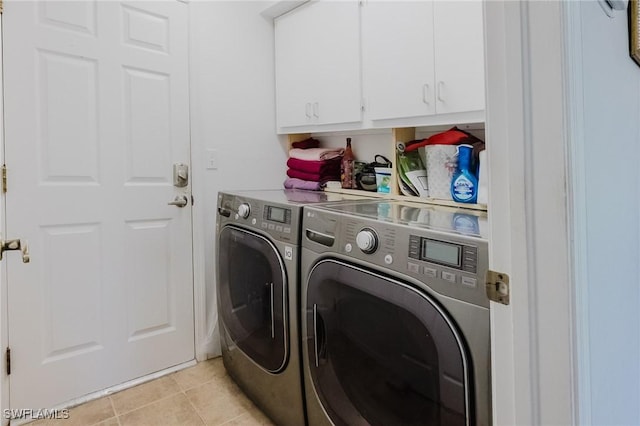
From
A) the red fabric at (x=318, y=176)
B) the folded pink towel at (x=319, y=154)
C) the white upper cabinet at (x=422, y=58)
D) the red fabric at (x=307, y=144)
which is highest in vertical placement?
the white upper cabinet at (x=422, y=58)

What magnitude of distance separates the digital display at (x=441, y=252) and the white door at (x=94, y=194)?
62.6 inches

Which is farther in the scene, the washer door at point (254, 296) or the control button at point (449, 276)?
the washer door at point (254, 296)

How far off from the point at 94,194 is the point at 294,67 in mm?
1308

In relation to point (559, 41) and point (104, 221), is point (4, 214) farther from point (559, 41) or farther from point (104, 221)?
point (559, 41)

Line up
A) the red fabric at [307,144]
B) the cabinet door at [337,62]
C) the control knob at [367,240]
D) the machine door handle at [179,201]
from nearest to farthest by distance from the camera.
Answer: the control knob at [367,240] → the cabinet door at [337,62] → the machine door handle at [179,201] → the red fabric at [307,144]

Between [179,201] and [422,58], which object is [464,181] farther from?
[179,201]

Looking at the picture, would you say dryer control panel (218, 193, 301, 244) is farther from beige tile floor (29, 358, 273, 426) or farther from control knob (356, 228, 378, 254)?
beige tile floor (29, 358, 273, 426)

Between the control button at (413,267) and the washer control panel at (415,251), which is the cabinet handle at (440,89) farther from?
the control button at (413,267)

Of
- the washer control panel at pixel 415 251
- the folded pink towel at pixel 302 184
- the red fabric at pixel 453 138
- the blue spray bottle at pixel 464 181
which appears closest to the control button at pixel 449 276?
the washer control panel at pixel 415 251

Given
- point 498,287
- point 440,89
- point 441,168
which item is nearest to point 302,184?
point 441,168

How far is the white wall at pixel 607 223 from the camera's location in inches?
22.4

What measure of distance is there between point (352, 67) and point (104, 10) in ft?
4.04

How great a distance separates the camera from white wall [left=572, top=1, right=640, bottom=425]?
568 millimetres

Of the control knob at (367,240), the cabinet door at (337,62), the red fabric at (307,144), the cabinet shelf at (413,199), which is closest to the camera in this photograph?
the control knob at (367,240)
